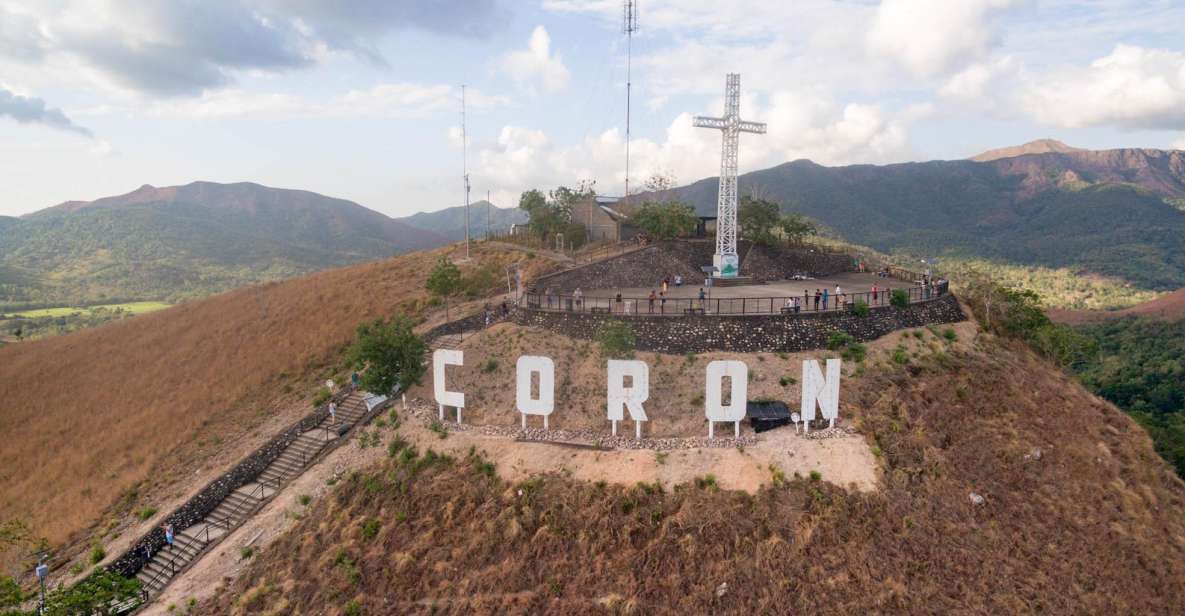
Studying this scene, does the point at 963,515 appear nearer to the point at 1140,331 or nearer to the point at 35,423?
the point at 35,423

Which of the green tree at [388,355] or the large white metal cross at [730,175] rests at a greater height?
the large white metal cross at [730,175]

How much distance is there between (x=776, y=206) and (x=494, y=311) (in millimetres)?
25829

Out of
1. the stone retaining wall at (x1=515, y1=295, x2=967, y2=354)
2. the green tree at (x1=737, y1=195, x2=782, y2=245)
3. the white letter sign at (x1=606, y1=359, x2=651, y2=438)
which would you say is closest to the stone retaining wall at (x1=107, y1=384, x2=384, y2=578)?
the white letter sign at (x1=606, y1=359, x2=651, y2=438)

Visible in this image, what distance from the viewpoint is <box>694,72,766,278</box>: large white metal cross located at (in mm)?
39031

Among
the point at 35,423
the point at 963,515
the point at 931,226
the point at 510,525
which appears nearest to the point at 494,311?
the point at 510,525

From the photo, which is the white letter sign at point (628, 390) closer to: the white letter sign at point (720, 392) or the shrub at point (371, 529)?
the white letter sign at point (720, 392)

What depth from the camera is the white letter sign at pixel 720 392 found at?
2545cm

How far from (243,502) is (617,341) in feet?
61.1

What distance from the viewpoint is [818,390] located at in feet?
86.2

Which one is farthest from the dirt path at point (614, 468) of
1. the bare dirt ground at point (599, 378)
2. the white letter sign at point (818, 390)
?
the bare dirt ground at point (599, 378)

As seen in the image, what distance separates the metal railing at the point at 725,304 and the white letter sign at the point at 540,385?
6647 millimetres

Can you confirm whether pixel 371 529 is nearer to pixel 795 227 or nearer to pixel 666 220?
pixel 666 220

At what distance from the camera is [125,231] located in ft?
629

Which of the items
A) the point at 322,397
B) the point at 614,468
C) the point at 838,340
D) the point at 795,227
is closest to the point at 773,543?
the point at 614,468
